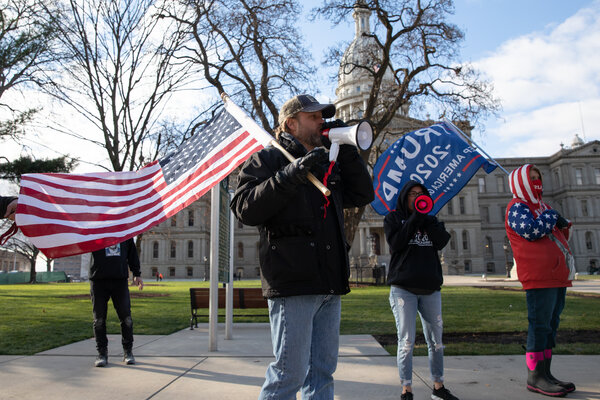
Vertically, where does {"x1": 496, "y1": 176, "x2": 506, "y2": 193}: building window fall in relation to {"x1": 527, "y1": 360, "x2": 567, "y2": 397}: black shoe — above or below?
above

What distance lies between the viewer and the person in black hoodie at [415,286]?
4.02m

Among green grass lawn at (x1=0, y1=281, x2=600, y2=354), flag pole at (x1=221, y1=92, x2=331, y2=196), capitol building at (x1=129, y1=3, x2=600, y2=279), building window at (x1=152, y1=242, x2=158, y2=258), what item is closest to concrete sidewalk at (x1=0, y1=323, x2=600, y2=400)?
green grass lawn at (x1=0, y1=281, x2=600, y2=354)

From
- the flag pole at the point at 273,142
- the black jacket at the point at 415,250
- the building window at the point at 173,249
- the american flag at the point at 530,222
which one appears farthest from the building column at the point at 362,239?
the flag pole at the point at 273,142

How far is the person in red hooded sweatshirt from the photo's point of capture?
4270 millimetres

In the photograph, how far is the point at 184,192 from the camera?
4.95 metres

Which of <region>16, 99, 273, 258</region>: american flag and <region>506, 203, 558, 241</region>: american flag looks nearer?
<region>506, 203, 558, 241</region>: american flag

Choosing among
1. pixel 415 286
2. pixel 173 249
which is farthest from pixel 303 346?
pixel 173 249

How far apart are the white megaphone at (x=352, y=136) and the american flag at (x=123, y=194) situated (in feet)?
5.93

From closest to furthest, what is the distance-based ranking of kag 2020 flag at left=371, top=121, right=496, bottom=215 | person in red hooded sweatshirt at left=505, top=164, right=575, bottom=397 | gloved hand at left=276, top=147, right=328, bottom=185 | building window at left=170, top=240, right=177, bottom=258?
gloved hand at left=276, top=147, right=328, bottom=185 → person in red hooded sweatshirt at left=505, top=164, right=575, bottom=397 → kag 2020 flag at left=371, top=121, right=496, bottom=215 → building window at left=170, top=240, right=177, bottom=258

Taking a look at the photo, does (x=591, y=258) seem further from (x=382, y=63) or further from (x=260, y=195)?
(x=260, y=195)

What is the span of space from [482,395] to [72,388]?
4.07 meters

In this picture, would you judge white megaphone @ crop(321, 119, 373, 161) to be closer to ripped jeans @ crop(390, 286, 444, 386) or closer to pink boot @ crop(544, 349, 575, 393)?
ripped jeans @ crop(390, 286, 444, 386)

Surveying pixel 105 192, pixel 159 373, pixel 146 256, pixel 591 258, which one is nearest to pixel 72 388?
pixel 159 373

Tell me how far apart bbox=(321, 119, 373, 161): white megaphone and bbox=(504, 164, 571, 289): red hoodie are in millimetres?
2580
